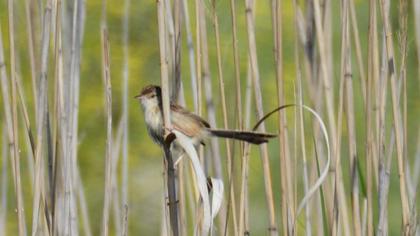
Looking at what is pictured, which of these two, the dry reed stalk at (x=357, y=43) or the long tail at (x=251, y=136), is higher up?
the dry reed stalk at (x=357, y=43)

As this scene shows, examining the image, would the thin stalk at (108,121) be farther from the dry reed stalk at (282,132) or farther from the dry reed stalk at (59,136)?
the dry reed stalk at (282,132)

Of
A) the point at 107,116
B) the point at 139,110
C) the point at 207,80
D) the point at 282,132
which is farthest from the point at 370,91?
the point at 139,110

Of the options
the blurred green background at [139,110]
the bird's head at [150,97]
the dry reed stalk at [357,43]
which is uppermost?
the dry reed stalk at [357,43]

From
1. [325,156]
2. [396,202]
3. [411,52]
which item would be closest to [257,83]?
[325,156]

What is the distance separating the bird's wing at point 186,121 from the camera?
6.63 ft

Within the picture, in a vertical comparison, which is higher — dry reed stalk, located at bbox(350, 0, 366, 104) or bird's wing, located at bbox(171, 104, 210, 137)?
dry reed stalk, located at bbox(350, 0, 366, 104)

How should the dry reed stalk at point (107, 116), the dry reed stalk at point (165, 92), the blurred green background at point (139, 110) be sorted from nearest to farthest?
the dry reed stalk at point (165, 92) → the dry reed stalk at point (107, 116) → the blurred green background at point (139, 110)

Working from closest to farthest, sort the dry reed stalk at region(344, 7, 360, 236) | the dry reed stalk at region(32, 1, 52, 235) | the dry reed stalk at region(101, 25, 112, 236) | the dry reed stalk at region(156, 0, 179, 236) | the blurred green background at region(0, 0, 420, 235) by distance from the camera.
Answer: the dry reed stalk at region(156, 0, 179, 236) < the dry reed stalk at region(101, 25, 112, 236) < the dry reed stalk at region(32, 1, 52, 235) < the dry reed stalk at region(344, 7, 360, 236) < the blurred green background at region(0, 0, 420, 235)

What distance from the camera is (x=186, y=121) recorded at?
81.9 inches

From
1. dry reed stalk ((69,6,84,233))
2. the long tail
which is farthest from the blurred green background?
the long tail

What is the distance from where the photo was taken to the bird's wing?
2021mm

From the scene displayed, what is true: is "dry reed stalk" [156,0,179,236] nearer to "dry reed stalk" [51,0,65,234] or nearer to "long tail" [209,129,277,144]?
"long tail" [209,129,277,144]

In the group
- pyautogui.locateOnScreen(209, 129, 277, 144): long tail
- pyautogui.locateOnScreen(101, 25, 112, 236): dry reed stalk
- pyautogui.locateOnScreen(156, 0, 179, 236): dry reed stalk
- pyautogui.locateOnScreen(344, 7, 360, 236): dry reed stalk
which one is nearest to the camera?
pyautogui.locateOnScreen(156, 0, 179, 236): dry reed stalk

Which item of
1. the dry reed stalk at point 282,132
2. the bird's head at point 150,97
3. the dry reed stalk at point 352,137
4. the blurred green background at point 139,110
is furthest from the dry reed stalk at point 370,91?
the blurred green background at point 139,110
